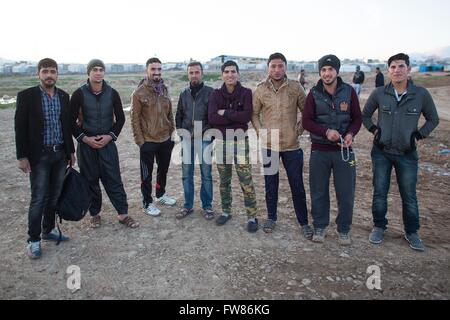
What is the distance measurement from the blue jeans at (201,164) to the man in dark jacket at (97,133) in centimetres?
95

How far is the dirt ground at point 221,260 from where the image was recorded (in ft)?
11.5

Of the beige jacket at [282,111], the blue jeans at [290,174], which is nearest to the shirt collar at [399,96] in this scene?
the beige jacket at [282,111]

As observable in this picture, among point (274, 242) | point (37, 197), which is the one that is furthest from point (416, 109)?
point (37, 197)

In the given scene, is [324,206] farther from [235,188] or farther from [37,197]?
[37,197]

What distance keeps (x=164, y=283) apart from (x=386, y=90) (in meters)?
3.44

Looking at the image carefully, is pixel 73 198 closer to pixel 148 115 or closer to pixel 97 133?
pixel 97 133

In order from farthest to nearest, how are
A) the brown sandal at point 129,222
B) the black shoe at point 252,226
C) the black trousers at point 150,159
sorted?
the black trousers at point 150,159, the brown sandal at point 129,222, the black shoe at point 252,226

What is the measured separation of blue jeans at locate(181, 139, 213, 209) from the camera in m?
4.98

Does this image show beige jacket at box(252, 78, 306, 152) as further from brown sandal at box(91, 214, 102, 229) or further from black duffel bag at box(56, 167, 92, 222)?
brown sandal at box(91, 214, 102, 229)

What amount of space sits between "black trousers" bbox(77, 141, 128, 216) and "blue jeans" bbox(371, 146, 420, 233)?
11.4ft

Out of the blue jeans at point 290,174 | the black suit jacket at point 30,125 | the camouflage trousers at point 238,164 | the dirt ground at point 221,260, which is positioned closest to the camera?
the dirt ground at point 221,260

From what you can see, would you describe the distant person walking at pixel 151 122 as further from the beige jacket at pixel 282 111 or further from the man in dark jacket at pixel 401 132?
the man in dark jacket at pixel 401 132
